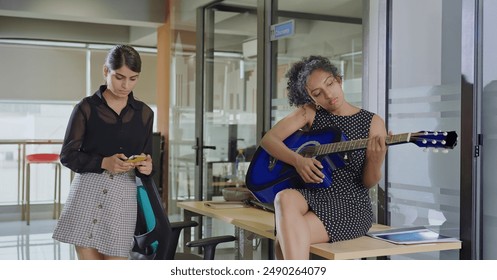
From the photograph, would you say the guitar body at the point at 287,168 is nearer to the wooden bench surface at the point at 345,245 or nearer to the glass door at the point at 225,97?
the wooden bench surface at the point at 345,245

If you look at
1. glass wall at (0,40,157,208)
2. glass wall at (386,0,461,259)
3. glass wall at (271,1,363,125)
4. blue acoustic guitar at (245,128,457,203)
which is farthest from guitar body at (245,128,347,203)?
glass wall at (0,40,157,208)

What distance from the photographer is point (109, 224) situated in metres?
2.57

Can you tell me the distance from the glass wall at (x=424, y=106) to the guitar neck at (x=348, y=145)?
0.62 metres

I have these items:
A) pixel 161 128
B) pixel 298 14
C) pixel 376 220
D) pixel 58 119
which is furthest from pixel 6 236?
pixel 376 220

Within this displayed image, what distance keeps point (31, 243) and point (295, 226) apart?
441 centimetres

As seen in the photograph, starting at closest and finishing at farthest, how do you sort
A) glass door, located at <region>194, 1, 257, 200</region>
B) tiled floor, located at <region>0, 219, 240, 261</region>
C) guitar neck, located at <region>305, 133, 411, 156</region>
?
guitar neck, located at <region>305, 133, 411, 156</region> → glass door, located at <region>194, 1, 257, 200</region> → tiled floor, located at <region>0, 219, 240, 261</region>

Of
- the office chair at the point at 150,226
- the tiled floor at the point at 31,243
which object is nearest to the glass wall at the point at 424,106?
the office chair at the point at 150,226

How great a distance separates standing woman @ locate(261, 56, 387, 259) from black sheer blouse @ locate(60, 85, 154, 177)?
1.91 feet

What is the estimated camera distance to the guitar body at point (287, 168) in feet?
9.03

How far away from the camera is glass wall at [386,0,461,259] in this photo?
3.21 metres

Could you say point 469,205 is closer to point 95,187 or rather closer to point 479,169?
point 479,169

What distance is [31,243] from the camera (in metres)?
6.32

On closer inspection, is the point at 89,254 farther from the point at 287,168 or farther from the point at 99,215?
the point at 287,168

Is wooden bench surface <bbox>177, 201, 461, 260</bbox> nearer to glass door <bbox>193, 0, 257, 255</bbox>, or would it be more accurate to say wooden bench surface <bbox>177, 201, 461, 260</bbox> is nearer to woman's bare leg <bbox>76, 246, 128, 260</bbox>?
woman's bare leg <bbox>76, 246, 128, 260</bbox>
